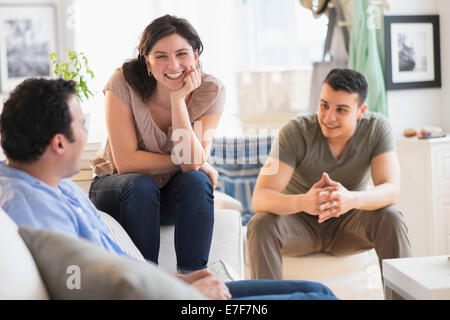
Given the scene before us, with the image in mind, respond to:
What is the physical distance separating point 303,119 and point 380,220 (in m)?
0.53

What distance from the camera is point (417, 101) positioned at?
331 cm

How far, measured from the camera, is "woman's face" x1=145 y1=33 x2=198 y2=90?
180cm

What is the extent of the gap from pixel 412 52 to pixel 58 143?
2.65 meters

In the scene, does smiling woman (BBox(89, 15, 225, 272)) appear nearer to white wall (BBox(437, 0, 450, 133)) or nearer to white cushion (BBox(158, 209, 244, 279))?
white cushion (BBox(158, 209, 244, 279))

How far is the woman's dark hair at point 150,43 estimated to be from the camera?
180 cm

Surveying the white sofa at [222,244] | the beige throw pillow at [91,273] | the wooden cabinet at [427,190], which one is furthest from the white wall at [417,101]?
the beige throw pillow at [91,273]

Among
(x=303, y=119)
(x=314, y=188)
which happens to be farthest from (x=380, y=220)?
(x=303, y=119)

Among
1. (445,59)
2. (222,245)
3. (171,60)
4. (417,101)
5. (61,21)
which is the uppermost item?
(61,21)

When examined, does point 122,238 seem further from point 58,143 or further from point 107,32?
point 107,32

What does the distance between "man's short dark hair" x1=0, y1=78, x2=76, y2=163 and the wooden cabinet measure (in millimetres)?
2229

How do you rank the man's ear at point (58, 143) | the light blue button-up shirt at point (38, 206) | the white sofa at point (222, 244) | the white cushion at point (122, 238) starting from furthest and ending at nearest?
the white sofa at point (222, 244) → the white cushion at point (122, 238) → the man's ear at point (58, 143) → the light blue button-up shirt at point (38, 206)

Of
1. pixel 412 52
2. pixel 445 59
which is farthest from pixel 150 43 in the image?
pixel 445 59

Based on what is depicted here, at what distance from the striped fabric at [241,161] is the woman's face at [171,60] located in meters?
0.90

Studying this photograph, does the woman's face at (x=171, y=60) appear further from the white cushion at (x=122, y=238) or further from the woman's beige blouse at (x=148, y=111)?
the white cushion at (x=122, y=238)
